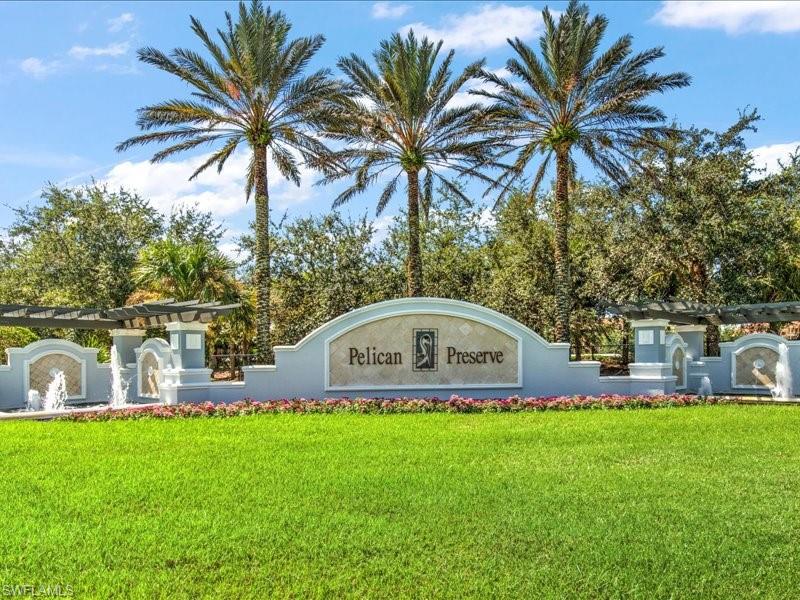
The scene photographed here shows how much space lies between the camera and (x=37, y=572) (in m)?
5.46

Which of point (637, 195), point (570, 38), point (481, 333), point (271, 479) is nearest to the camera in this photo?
point (271, 479)

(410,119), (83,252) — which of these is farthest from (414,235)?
(83,252)

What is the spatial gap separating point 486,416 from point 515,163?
11.5 meters

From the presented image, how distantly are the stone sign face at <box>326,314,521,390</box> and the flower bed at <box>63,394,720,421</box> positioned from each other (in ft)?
3.88

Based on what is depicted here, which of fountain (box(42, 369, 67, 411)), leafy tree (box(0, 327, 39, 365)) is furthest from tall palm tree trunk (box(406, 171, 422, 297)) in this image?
leafy tree (box(0, 327, 39, 365))

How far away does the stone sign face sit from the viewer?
1842cm

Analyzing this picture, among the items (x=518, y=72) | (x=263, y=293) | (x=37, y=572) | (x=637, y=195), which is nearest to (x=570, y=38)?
(x=518, y=72)

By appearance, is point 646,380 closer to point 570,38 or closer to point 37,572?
point 570,38

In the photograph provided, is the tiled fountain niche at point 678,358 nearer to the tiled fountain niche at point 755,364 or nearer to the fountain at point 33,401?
the tiled fountain niche at point 755,364

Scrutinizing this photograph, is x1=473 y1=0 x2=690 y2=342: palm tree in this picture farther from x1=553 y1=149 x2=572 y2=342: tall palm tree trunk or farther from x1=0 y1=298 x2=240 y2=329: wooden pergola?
x1=0 y1=298 x2=240 y2=329: wooden pergola

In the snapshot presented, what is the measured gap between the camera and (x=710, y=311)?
19.9 metres

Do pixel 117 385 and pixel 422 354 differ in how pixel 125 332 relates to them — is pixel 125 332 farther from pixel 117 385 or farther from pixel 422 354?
pixel 422 354

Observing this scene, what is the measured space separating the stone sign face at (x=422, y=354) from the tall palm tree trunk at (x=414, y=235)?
4590mm

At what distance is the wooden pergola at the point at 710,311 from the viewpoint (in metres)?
19.2
